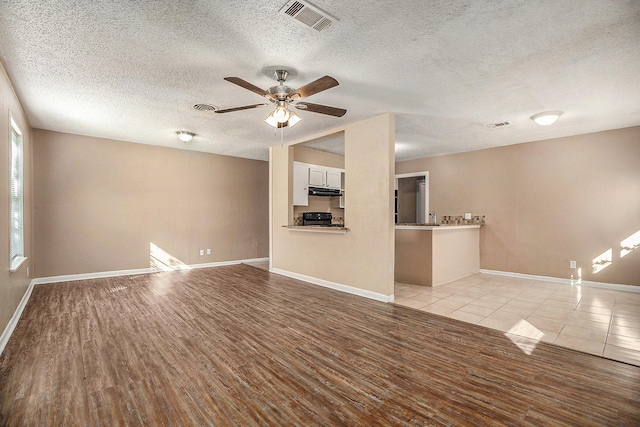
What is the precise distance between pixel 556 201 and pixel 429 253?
103 inches

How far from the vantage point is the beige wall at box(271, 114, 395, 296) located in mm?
4188

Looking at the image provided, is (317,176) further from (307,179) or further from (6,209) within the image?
(6,209)

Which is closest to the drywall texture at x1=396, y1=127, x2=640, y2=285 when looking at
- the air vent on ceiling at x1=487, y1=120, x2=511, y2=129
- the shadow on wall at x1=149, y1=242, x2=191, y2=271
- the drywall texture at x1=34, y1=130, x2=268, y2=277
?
the air vent on ceiling at x1=487, y1=120, x2=511, y2=129

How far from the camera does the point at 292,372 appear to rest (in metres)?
2.27

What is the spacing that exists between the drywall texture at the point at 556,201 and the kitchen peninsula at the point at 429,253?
3.13ft

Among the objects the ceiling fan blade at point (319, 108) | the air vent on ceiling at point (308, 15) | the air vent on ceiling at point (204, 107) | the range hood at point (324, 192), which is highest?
the air vent on ceiling at point (204, 107)

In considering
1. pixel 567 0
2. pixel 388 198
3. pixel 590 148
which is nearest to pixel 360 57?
pixel 567 0

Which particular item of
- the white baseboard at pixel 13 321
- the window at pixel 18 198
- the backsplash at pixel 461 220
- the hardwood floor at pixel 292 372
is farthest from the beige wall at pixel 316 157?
the white baseboard at pixel 13 321

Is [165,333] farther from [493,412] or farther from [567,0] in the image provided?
[567,0]

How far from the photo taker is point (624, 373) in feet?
7.44

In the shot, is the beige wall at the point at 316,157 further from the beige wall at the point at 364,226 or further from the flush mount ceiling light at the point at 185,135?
the flush mount ceiling light at the point at 185,135

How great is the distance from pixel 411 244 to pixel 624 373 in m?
3.08

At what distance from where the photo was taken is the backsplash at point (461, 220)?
633 centimetres

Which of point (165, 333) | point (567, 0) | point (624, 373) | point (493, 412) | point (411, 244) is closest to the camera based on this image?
point (493, 412)
